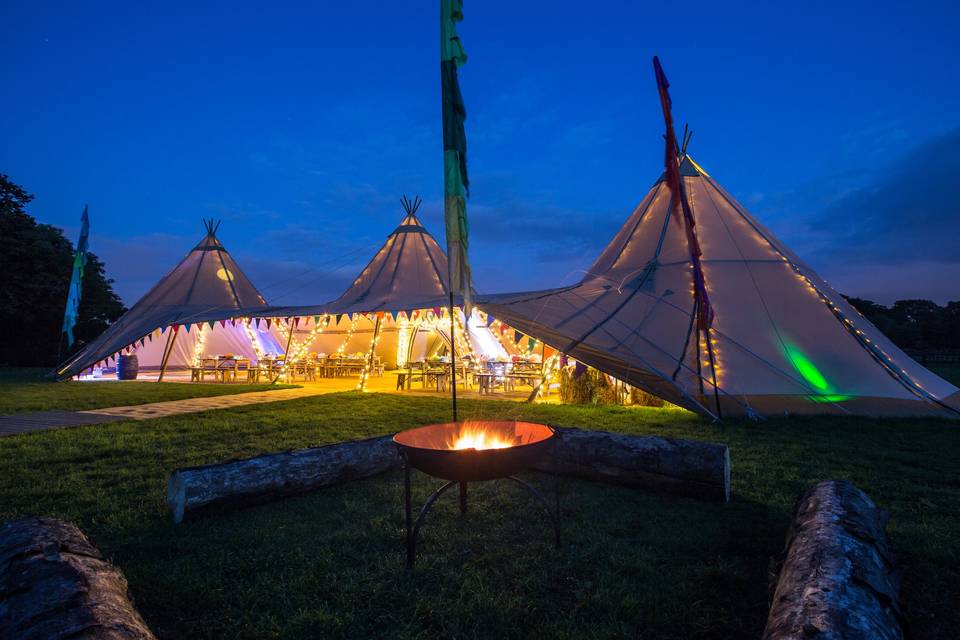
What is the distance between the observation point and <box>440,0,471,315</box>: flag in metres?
3.29

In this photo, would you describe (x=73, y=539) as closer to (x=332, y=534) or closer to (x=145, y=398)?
(x=332, y=534)

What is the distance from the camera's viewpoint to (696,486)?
391cm

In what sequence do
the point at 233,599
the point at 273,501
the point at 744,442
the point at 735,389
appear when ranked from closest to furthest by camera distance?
the point at 233,599
the point at 273,501
the point at 744,442
the point at 735,389

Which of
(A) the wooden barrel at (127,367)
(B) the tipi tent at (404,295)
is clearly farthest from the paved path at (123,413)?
(A) the wooden barrel at (127,367)

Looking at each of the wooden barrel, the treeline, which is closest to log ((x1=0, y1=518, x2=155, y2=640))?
the wooden barrel

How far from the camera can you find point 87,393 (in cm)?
1162

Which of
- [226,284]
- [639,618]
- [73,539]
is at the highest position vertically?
[226,284]

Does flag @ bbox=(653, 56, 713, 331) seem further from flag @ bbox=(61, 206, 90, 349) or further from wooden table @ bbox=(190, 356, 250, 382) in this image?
flag @ bbox=(61, 206, 90, 349)

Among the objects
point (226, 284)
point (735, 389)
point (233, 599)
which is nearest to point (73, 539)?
point (233, 599)

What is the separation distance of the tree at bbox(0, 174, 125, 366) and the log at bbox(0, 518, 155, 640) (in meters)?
23.9

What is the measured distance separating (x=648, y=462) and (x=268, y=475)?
9.70ft

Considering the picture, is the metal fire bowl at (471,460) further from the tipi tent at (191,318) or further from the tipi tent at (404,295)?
the tipi tent at (191,318)

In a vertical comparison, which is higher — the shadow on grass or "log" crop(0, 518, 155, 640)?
"log" crop(0, 518, 155, 640)

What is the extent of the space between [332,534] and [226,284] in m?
15.9
